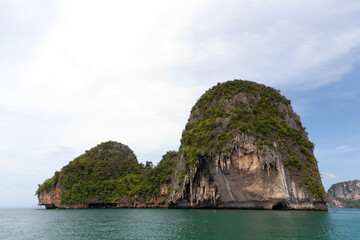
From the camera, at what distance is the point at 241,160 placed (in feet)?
141

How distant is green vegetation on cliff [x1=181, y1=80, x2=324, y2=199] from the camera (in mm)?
43013

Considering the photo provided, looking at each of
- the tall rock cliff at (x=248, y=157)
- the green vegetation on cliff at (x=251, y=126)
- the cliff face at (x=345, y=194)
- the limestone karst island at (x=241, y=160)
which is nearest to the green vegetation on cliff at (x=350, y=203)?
the cliff face at (x=345, y=194)

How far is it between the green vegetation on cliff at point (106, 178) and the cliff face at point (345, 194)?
378ft

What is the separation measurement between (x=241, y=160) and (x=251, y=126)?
6.97 m

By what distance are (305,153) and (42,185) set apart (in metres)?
79.8

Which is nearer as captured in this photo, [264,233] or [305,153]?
[264,233]

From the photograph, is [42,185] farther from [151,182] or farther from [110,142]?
[151,182]

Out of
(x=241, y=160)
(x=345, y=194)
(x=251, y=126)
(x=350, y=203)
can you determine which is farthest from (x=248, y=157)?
(x=345, y=194)

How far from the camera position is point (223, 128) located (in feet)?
158

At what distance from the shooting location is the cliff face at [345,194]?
13288 cm

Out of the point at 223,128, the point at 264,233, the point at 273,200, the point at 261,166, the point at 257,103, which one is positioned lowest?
the point at 264,233

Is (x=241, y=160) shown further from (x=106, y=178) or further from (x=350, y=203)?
(x=350, y=203)

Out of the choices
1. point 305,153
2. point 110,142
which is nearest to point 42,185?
point 110,142

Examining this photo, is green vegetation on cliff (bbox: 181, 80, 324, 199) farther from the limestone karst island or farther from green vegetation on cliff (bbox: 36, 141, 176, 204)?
green vegetation on cliff (bbox: 36, 141, 176, 204)
